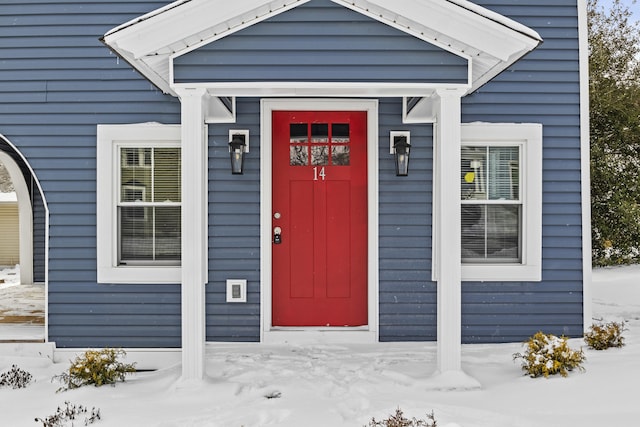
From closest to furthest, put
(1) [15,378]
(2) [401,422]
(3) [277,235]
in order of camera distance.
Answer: (2) [401,422] → (1) [15,378] → (3) [277,235]

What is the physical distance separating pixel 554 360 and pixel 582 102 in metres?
2.42

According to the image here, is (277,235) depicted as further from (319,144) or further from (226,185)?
(319,144)

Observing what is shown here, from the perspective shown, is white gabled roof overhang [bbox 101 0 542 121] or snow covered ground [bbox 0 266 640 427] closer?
snow covered ground [bbox 0 266 640 427]

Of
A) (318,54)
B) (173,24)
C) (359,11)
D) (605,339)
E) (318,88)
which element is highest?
(359,11)

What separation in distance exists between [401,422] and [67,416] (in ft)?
6.58

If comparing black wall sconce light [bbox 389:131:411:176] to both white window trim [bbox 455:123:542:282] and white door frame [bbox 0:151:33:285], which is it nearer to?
white window trim [bbox 455:123:542:282]

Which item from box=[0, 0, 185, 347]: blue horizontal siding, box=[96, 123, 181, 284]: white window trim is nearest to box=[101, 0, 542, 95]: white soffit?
box=[96, 123, 181, 284]: white window trim

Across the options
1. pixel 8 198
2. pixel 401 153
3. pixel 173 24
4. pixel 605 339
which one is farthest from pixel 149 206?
pixel 8 198

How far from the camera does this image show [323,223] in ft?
14.5

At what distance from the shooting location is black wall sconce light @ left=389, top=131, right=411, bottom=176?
13.7ft

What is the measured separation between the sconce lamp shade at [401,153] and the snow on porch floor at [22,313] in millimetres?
3577

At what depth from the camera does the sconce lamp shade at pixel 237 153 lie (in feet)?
13.6

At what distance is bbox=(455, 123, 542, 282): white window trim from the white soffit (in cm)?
125

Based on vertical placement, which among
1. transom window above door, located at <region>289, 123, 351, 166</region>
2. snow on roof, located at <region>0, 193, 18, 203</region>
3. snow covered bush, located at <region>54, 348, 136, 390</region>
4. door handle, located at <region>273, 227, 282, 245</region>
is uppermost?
transom window above door, located at <region>289, 123, 351, 166</region>
